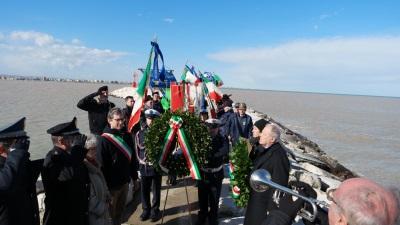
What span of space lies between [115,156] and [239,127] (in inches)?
251

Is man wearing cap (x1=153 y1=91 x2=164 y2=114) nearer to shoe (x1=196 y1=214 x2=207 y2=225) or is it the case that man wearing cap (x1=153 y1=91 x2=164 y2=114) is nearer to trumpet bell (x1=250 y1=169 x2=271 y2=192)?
shoe (x1=196 y1=214 x2=207 y2=225)

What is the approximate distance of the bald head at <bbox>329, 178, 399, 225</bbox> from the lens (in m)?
1.93

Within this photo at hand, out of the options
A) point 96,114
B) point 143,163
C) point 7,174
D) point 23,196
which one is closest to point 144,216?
point 143,163

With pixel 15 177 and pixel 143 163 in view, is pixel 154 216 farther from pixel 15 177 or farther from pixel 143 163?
pixel 15 177

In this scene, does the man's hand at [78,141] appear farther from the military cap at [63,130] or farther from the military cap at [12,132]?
the military cap at [12,132]

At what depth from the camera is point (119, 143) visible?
5.45m

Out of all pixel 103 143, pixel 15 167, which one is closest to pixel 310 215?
pixel 15 167

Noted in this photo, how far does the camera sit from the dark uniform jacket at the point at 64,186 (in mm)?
3924

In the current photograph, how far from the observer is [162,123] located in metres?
6.50

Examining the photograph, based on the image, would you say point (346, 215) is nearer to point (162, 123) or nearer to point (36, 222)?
point (36, 222)

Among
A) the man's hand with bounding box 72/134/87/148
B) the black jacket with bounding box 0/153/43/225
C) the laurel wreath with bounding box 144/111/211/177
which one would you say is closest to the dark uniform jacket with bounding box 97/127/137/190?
the man's hand with bounding box 72/134/87/148

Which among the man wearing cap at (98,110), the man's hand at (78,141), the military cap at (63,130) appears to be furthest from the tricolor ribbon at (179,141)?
the military cap at (63,130)

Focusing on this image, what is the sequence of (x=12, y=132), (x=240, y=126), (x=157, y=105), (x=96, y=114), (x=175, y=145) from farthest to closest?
1. (x=157, y=105)
2. (x=240, y=126)
3. (x=96, y=114)
4. (x=175, y=145)
5. (x=12, y=132)

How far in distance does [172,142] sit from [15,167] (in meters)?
3.26
